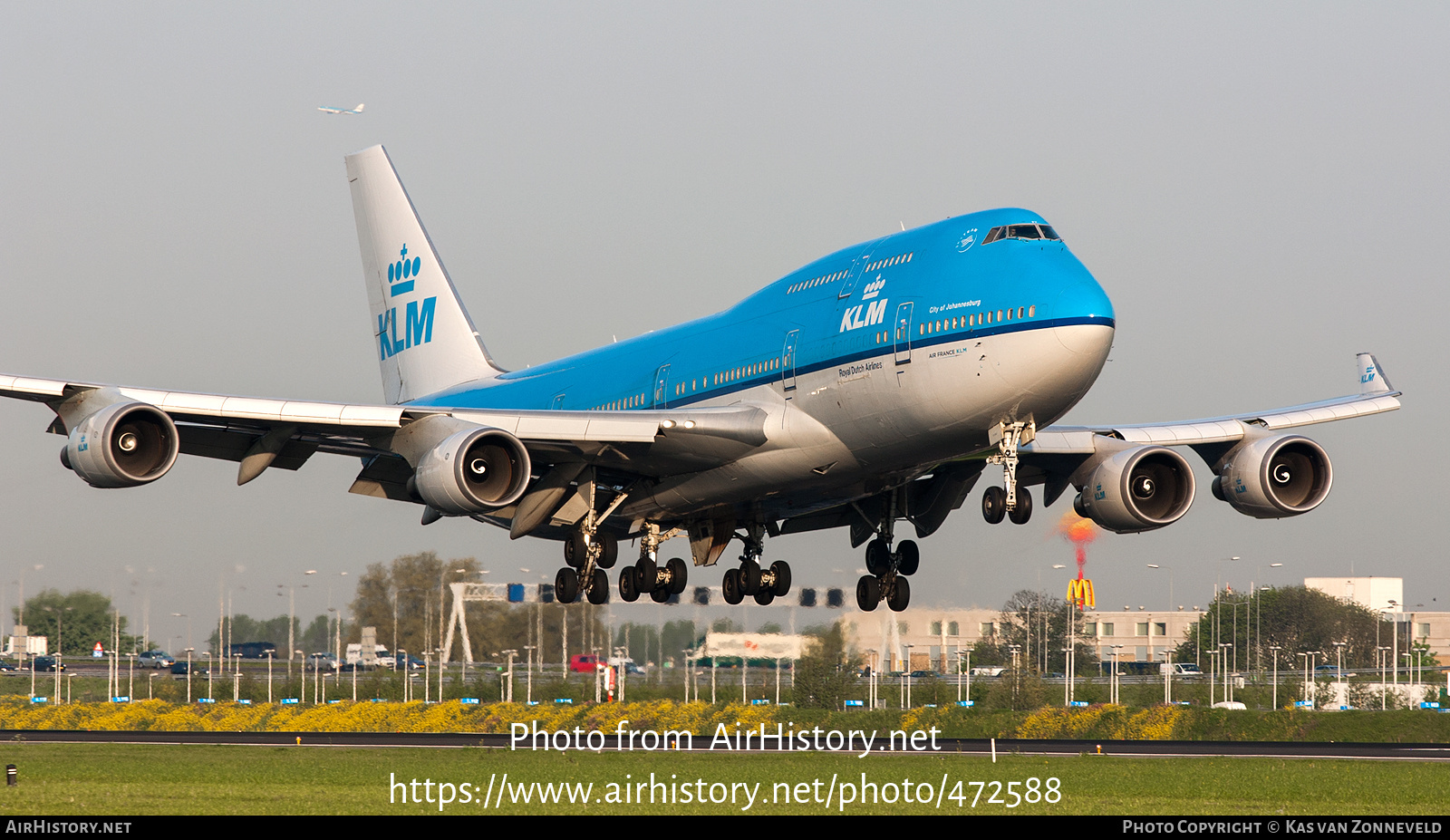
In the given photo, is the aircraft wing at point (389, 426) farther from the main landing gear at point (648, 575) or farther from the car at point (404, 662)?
the car at point (404, 662)

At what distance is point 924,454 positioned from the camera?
35.7 meters

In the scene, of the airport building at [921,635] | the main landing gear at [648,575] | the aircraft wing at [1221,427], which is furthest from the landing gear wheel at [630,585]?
the airport building at [921,635]

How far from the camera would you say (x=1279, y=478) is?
4075 cm

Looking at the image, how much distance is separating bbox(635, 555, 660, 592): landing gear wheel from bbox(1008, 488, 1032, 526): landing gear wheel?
39.3 feet

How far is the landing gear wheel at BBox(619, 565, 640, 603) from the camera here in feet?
142

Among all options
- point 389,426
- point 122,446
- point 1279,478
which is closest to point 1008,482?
point 1279,478

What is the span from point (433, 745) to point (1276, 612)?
75303 millimetres

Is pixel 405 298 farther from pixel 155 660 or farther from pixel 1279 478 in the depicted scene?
pixel 155 660

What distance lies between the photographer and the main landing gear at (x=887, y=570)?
4425cm

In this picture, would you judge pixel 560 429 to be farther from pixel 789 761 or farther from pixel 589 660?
pixel 589 660

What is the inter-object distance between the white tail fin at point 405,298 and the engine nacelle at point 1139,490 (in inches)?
865

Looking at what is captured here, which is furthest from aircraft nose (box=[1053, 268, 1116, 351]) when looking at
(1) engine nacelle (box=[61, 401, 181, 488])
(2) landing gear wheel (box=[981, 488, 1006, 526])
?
(1) engine nacelle (box=[61, 401, 181, 488])

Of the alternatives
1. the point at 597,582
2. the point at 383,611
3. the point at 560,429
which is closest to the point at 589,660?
the point at 383,611

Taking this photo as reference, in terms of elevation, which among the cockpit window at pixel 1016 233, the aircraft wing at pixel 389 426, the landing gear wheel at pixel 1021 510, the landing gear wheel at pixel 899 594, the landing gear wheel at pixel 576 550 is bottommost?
the landing gear wheel at pixel 899 594
